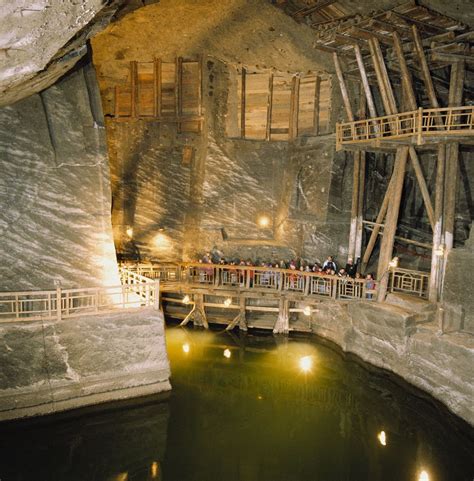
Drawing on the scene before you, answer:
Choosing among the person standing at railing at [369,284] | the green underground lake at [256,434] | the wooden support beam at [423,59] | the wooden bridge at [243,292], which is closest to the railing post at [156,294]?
the green underground lake at [256,434]

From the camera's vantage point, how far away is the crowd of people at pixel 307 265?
17.7 meters

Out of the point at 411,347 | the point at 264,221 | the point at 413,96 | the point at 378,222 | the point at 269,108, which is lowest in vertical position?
the point at 411,347

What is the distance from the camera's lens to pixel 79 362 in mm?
12383

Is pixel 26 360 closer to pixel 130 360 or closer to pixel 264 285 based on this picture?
pixel 130 360

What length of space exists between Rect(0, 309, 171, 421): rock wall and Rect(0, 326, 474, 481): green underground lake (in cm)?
45

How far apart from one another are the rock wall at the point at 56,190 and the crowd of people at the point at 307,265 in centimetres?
749

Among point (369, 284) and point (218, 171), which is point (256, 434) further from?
point (218, 171)

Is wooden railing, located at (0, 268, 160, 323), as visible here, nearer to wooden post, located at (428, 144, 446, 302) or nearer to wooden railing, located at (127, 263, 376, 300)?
wooden railing, located at (127, 263, 376, 300)

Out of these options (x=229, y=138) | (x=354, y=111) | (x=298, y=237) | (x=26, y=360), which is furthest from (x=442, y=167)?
(x=26, y=360)

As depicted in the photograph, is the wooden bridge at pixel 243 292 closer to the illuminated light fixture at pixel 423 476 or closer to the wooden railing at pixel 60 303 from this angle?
the wooden railing at pixel 60 303

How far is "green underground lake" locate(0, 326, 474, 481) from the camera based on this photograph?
10.5 metres

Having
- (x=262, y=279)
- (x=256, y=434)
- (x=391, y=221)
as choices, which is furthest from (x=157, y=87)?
(x=256, y=434)

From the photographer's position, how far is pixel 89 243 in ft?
45.1

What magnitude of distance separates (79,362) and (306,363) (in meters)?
8.61
